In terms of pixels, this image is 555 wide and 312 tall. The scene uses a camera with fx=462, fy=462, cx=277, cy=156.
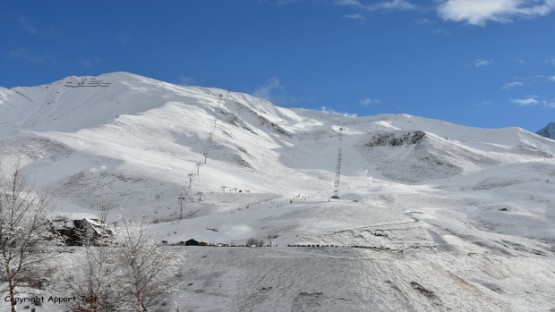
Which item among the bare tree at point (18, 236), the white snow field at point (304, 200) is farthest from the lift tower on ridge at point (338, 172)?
the bare tree at point (18, 236)

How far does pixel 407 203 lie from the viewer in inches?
3258

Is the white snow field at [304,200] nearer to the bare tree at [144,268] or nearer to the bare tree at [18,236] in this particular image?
the bare tree at [144,268]

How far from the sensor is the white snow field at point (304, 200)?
28.2 meters

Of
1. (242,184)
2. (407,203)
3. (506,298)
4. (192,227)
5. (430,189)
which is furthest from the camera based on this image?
(430,189)

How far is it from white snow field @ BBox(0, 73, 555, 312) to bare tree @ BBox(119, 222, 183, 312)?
3.61 ft

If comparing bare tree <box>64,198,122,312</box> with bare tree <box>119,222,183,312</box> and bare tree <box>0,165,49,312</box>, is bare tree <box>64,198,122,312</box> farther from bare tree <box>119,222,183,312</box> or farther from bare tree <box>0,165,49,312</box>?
bare tree <box>0,165,49,312</box>

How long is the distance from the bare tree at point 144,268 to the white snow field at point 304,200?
1.10 m

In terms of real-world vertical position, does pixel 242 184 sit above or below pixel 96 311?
above

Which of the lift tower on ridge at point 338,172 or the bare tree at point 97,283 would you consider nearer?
the bare tree at point 97,283

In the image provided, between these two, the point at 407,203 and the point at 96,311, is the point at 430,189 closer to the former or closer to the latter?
the point at 407,203

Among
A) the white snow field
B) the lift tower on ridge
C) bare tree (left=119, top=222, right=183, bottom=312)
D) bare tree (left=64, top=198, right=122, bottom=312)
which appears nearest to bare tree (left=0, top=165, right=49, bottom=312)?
bare tree (left=64, top=198, right=122, bottom=312)

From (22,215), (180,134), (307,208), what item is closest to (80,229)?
(22,215)

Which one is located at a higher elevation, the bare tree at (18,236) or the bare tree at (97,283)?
the bare tree at (18,236)

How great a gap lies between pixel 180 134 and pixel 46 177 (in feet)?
178
